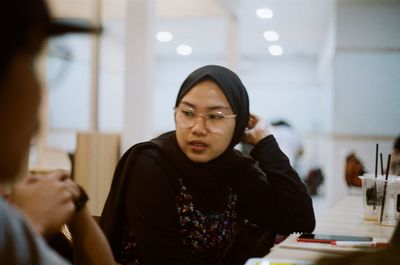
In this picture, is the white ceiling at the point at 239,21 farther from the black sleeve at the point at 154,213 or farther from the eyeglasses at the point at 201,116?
the black sleeve at the point at 154,213

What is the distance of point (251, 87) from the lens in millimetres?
12375

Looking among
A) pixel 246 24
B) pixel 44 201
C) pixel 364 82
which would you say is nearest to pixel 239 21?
pixel 246 24

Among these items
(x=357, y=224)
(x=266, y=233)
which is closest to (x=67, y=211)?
(x=266, y=233)

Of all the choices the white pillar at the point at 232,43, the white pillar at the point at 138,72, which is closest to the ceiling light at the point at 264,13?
the white pillar at the point at 232,43

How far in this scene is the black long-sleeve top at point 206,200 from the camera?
1.59 m

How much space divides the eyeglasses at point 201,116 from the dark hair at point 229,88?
0.06 m

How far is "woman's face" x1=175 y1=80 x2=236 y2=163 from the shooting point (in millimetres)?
1821

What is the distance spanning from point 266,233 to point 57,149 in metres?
4.93

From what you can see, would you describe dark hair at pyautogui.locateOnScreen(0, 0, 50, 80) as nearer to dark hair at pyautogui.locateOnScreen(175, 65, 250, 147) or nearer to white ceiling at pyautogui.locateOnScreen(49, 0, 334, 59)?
dark hair at pyautogui.locateOnScreen(175, 65, 250, 147)

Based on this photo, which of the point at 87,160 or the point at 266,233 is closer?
the point at 266,233

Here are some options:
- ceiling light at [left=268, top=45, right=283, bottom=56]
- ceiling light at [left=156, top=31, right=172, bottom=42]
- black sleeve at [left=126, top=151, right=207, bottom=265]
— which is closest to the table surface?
black sleeve at [left=126, top=151, right=207, bottom=265]

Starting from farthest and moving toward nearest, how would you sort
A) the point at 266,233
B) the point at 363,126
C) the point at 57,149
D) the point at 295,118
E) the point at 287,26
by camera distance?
the point at 295,118 < the point at 287,26 < the point at 57,149 < the point at 363,126 < the point at 266,233

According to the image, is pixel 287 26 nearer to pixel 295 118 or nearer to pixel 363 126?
pixel 363 126

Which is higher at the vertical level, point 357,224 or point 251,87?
point 251,87
